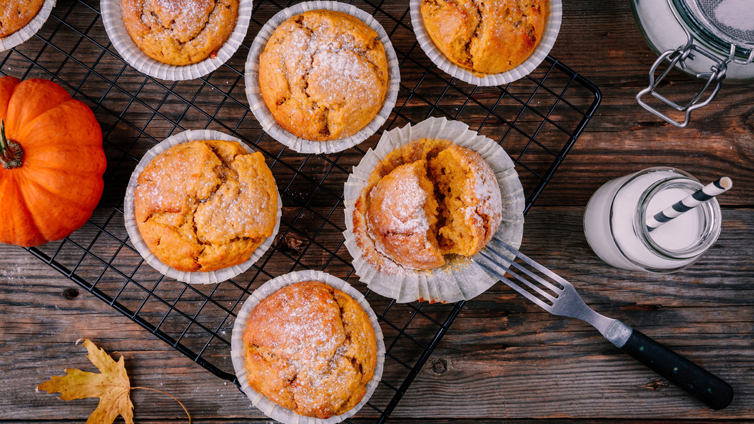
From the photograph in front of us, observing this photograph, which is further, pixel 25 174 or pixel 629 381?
pixel 629 381

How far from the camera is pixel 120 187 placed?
284cm

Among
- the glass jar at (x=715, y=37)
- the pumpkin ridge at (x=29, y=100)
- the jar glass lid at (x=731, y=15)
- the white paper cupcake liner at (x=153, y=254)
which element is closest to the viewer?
the glass jar at (x=715, y=37)

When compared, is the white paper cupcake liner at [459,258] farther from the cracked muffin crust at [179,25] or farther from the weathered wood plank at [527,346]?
the cracked muffin crust at [179,25]

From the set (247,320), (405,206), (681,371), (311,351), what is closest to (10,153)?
(247,320)

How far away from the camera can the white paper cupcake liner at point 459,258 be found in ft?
8.30

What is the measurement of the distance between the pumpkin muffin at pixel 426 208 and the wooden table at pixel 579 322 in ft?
2.30

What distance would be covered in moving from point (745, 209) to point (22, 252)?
4594 mm

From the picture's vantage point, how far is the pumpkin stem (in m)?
2.28

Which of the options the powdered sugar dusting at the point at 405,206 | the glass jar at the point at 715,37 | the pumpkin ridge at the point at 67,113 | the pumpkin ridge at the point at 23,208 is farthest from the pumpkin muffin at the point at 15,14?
the glass jar at the point at 715,37

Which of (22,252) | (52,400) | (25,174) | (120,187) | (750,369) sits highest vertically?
(750,369)

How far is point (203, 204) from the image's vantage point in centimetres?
236

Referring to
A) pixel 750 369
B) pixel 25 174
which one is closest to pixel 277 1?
pixel 25 174

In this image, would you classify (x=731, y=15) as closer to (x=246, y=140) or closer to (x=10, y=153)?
(x=246, y=140)

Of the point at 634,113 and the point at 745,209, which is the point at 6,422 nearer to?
the point at 634,113
